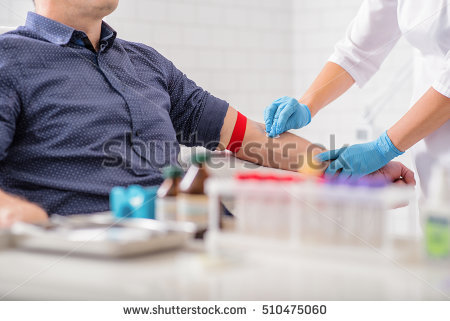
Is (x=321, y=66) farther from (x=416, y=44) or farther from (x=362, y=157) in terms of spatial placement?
(x=362, y=157)

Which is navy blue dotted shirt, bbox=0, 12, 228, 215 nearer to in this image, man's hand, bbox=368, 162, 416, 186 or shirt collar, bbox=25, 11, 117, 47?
shirt collar, bbox=25, 11, 117, 47

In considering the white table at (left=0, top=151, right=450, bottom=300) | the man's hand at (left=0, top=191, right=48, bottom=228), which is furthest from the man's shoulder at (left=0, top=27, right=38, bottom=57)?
the white table at (left=0, top=151, right=450, bottom=300)

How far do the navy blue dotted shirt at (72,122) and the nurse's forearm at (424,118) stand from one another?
73 cm

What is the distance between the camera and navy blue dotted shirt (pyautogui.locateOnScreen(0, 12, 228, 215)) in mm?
1466

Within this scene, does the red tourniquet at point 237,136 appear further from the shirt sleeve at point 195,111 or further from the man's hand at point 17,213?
the man's hand at point 17,213

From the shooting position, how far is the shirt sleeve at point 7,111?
1.39 m

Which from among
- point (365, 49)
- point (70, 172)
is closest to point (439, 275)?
point (70, 172)

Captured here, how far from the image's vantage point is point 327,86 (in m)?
2.15

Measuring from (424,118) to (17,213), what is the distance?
1.22 metres

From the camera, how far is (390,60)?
125 inches

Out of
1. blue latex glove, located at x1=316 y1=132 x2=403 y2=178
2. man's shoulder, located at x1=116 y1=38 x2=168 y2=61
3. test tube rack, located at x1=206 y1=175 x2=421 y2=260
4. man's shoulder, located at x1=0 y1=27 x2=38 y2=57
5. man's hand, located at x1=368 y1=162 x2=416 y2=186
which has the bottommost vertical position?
man's hand, located at x1=368 y1=162 x2=416 y2=186

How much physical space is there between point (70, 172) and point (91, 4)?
1.70 ft

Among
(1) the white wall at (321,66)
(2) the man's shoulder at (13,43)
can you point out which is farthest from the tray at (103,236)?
(1) the white wall at (321,66)

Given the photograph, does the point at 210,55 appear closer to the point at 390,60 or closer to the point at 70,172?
the point at 390,60
